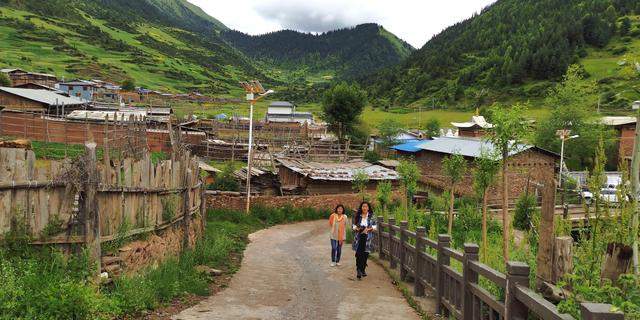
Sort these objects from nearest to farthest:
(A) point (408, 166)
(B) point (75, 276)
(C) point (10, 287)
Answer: (C) point (10, 287) → (B) point (75, 276) → (A) point (408, 166)

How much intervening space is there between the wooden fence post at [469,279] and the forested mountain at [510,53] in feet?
288

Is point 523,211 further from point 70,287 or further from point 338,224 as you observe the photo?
point 70,287

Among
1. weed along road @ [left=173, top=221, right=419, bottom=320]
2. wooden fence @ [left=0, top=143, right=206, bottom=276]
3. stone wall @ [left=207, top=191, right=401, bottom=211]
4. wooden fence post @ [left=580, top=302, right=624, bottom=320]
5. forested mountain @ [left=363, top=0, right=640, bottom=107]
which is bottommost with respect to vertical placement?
weed along road @ [left=173, top=221, right=419, bottom=320]

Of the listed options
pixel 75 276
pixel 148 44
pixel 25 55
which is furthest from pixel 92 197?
pixel 148 44

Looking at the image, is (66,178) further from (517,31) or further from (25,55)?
(517,31)

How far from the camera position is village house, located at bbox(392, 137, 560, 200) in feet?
104

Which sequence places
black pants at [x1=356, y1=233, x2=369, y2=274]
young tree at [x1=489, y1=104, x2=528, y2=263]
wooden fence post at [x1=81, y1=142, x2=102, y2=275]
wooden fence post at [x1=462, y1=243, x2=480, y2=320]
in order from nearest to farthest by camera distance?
wooden fence post at [x1=462, y1=243, x2=480, y2=320], wooden fence post at [x1=81, y1=142, x2=102, y2=275], young tree at [x1=489, y1=104, x2=528, y2=263], black pants at [x1=356, y1=233, x2=369, y2=274]

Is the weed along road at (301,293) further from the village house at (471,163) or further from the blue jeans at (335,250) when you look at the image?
the village house at (471,163)

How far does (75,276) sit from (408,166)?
1869cm

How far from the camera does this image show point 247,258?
13633mm

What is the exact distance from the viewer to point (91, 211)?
657 centimetres

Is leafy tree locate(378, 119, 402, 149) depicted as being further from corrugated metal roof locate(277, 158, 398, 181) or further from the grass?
the grass

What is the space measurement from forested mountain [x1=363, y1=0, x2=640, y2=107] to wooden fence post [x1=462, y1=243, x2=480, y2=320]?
8768cm

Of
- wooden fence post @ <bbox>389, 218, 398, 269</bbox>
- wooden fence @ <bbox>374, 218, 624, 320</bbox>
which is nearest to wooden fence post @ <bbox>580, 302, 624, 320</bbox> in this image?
wooden fence @ <bbox>374, 218, 624, 320</bbox>
